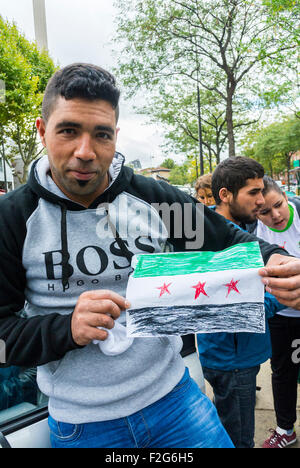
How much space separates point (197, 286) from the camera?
4.29 ft

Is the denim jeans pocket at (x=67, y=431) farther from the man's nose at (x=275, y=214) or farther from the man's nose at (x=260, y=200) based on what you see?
the man's nose at (x=275, y=214)

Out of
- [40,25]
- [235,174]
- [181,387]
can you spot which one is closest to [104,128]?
[181,387]

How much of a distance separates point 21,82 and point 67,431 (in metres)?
16.1

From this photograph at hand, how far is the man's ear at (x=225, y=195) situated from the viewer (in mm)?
2652

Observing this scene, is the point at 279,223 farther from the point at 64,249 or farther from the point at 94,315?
the point at 94,315

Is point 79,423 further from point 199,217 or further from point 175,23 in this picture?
point 175,23

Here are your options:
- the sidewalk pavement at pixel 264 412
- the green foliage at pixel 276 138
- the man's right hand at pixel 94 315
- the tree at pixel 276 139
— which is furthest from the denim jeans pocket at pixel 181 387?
the tree at pixel 276 139

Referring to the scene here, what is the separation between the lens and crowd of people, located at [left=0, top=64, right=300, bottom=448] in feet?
4.29

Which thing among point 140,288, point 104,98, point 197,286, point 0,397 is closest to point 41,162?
point 104,98

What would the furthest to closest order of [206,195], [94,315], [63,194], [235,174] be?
[206,195] → [235,174] → [63,194] → [94,315]

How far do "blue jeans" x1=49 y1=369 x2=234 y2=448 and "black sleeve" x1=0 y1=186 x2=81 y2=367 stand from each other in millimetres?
333

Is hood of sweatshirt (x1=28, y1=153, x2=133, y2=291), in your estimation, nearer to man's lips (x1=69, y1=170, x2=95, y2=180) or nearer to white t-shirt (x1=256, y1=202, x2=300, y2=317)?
man's lips (x1=69, y1=170, x2=95, y2=180)

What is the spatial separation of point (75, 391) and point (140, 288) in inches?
18.5

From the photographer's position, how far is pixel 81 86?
4.64 ft
